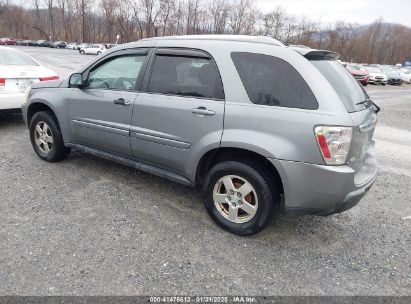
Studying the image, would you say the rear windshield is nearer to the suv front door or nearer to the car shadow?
the car shadow

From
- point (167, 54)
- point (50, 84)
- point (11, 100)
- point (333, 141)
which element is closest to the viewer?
point (333, 141)

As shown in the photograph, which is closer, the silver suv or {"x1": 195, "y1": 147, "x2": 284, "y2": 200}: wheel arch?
the silver suv

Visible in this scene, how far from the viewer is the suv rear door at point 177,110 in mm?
3096

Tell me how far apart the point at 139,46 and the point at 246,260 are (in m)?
2.59

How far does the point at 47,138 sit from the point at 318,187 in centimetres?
385

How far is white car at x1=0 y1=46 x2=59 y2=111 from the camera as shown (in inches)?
235

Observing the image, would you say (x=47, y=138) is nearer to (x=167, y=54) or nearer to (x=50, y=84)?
(x=50, y=84)

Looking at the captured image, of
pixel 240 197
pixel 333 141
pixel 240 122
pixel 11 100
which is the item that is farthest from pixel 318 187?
pixel 11 100

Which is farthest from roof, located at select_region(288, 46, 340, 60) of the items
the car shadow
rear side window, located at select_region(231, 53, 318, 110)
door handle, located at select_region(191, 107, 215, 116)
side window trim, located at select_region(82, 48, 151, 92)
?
the car shadow

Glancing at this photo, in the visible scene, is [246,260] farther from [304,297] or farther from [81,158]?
[81,158]

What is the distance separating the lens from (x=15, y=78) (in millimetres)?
6090

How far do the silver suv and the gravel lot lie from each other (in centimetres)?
38

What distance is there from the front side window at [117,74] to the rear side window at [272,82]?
126 centimetres

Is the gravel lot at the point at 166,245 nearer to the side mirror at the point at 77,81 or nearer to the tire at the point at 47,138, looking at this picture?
the tire at the point at 47,138
